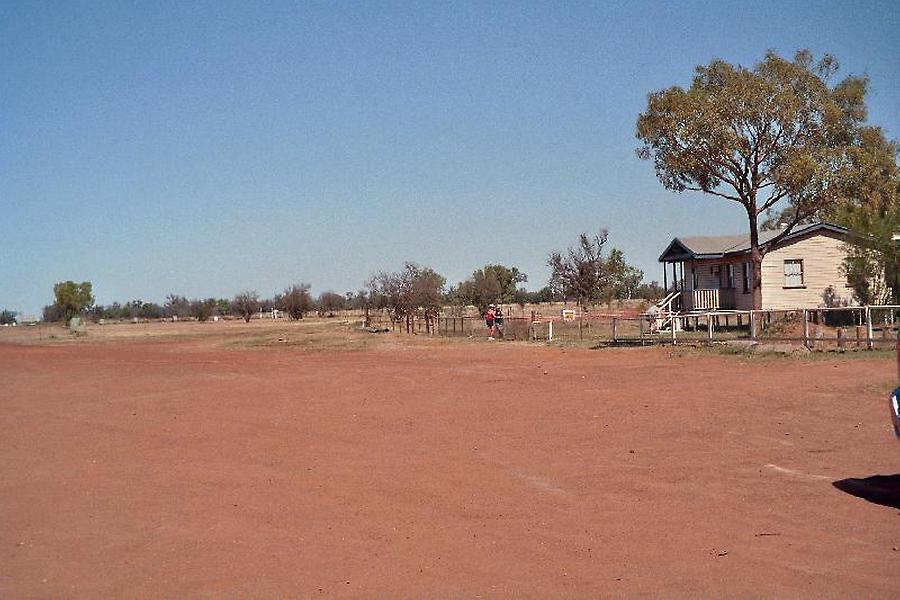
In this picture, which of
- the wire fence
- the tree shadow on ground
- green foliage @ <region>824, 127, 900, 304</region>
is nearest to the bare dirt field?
the tree shadow on ground

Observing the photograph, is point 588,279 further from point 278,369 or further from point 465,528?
point 465,528

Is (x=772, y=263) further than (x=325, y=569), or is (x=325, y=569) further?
(x=772, y=263)

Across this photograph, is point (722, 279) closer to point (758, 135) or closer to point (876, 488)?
point (758, 135)

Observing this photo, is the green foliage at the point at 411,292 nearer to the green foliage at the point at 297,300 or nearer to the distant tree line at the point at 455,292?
the distant tree line at the point at 455,292

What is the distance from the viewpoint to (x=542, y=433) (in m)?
12.7

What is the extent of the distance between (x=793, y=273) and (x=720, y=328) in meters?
3.99

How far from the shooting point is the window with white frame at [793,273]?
39.4 metres

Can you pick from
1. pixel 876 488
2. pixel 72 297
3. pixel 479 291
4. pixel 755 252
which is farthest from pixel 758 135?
pixel 72 297

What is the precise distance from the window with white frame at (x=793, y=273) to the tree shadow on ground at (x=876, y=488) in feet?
105

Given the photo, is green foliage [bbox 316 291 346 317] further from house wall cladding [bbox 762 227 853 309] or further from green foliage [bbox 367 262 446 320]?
house wall cladding [bbox 762 227 853 309]

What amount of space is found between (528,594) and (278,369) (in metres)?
19.5

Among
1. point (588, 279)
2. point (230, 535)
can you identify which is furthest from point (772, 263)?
point (230, 535)

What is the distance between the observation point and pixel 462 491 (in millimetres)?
9148

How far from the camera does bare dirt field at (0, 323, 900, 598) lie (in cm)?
650
